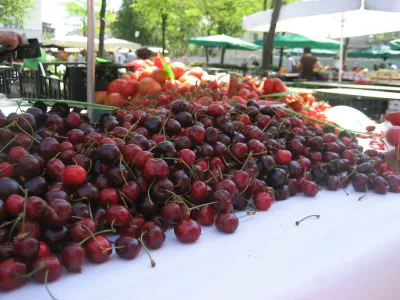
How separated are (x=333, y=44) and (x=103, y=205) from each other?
51.7 ft

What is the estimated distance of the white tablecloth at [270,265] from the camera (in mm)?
837

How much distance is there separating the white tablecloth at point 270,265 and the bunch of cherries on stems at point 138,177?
0.04 meters

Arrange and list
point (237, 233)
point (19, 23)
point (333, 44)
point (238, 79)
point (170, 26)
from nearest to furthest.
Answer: point (237, 233) → point (238, 79) → point (333, 44) → point (19, 23) → point (170, 26)

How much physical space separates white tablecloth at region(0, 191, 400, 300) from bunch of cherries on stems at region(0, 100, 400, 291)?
0.14 feet

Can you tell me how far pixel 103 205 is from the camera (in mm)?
996

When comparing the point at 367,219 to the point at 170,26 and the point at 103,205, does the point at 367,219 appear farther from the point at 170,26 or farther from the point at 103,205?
the point at 170,26

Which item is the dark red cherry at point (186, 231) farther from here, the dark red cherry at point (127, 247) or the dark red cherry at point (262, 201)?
the dark red cherry at point (262, 201)

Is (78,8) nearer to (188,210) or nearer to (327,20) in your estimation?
(327,20)

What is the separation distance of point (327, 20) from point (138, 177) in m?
9.88

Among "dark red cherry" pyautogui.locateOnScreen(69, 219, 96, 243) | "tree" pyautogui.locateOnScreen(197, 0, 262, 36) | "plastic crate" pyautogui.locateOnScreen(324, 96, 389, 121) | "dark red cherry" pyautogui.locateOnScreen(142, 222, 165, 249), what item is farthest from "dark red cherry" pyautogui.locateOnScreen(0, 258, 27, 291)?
"tree" pyautogui.locateOnScreen(197, 0, 262, 36)

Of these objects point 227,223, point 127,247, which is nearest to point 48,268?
Result: point 127,247

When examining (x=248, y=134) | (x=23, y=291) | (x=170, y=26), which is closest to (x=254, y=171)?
(x=248, y=134)

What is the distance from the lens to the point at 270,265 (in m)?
0.96

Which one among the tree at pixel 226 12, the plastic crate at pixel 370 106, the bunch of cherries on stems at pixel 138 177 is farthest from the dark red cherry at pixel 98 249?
the tree at pixel 226 12
